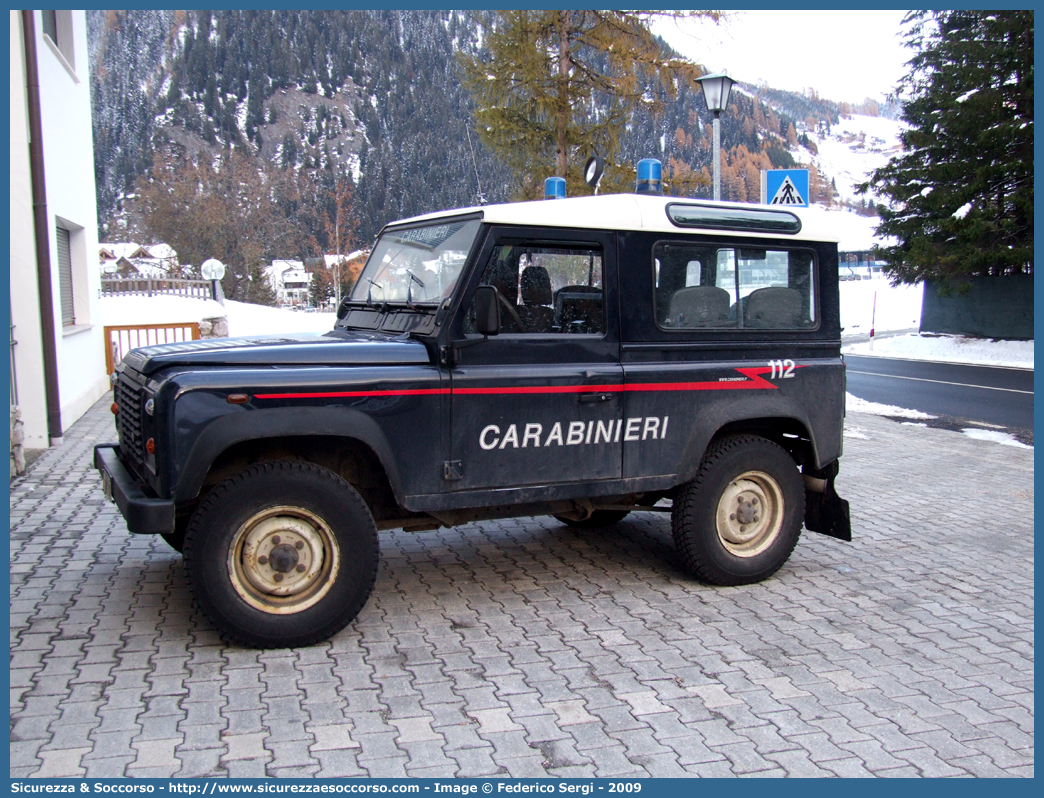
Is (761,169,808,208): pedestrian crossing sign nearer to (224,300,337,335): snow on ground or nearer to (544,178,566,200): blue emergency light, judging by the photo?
(544,178,566,200): blue emergency light

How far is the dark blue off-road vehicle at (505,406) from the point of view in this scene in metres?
4.07

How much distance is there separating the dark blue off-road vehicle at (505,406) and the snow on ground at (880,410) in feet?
27.7

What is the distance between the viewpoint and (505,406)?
452 cm

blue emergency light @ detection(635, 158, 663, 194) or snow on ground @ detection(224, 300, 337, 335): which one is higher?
blue emergency light @ detection(635, 158, 663, 194)

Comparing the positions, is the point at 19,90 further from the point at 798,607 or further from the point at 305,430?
the point at 798,607

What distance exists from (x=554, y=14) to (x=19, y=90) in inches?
342

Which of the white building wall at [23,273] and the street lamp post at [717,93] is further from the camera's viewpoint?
the street lamp post at [717,93]

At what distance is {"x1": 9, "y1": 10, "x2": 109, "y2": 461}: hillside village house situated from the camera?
923 centimetres

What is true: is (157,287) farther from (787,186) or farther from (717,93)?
(787,186)

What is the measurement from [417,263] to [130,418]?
1.74 m

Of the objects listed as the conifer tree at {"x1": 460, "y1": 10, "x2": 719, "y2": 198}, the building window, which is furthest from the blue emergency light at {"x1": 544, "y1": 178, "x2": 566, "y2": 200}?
the building window

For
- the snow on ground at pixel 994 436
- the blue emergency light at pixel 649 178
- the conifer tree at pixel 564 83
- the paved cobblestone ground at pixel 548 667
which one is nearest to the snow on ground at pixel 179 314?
the conifer tree at pixel 564 83

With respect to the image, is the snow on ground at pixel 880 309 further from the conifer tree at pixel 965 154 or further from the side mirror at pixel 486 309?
the side mirror at pixel 486 309

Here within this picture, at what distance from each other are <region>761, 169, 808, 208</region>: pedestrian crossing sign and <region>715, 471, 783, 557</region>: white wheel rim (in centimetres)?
507
